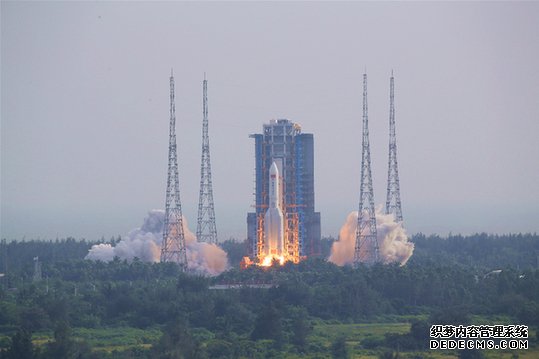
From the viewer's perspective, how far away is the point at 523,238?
159 m

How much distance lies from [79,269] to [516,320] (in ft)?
125

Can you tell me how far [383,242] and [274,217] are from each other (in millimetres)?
→ 10508

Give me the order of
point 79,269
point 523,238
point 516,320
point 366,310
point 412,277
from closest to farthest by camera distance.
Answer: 1. point 516,320
2. point 366,310
3. point 412,277
4. point 79,269
5. point 523,238

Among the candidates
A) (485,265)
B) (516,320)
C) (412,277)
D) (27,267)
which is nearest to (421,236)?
(485,265)

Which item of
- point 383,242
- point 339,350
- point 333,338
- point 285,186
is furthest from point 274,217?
point 339,350

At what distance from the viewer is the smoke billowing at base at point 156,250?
4724 inches

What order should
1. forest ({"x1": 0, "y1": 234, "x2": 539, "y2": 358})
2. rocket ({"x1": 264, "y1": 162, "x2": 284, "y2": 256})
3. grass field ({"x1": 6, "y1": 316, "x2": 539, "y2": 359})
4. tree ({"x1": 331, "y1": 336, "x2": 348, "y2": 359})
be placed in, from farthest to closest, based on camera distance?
rocket ({"x1": 264, "y1": 162, "x2": 284, "y2": 256}) < forest ({"x1": 0, "y1": 234, "x2": 539, "y2": 358}) < tree ({"x1": 331, "y1": 336, "x2": 348, "y2": 359}) < grass field ({"x1": 6, "y1": 316, "x2": 539, "y2": 359})

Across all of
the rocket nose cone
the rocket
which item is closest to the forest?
the rocket

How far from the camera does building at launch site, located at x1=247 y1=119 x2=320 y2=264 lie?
114500 millimetres

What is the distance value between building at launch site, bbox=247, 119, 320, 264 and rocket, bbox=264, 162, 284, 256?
0.07m

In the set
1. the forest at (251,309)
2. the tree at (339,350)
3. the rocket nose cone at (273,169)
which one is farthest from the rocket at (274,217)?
the tree at (339,350)

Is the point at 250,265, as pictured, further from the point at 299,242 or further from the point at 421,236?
the point at 421,236

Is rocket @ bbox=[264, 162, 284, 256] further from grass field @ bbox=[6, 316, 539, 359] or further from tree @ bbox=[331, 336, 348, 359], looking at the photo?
tree @ bbox=[331, 336, 348, 359]

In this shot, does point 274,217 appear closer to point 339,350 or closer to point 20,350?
point 339,350
